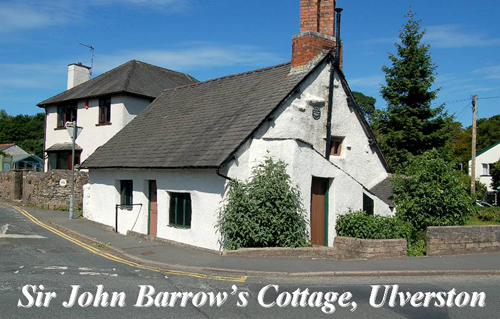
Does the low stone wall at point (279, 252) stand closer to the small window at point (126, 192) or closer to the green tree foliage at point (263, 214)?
the green tree foliage at point (263, 214)

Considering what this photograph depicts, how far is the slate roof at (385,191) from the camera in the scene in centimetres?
1648

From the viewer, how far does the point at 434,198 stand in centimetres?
1375

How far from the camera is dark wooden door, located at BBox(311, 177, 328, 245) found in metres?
13.9

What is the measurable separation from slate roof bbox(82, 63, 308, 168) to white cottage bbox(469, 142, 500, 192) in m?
42.7

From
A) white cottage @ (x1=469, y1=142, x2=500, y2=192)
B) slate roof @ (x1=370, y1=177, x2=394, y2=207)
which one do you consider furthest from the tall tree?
white cottage @ (x1=469, y1=142, x2=500, y2=192)

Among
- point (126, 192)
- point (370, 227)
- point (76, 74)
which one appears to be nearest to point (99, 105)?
point (76, 74)

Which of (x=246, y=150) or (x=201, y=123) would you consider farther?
(x=201, y=123)

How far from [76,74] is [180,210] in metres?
24.2

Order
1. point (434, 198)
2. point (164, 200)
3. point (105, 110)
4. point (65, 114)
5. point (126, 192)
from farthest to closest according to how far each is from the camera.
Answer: point (65, 114)
point (105, 110)
point (126, 192)
point (164, 200)
point (434, 198)

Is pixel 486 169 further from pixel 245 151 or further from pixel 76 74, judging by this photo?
pixel 245 151

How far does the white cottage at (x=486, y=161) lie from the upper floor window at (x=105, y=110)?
42.9 meters

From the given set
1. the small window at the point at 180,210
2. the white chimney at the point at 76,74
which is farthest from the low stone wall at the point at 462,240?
the white chimney at the point at 76,74

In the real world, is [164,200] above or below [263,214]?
above

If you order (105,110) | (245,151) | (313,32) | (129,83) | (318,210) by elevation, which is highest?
(129,83)
